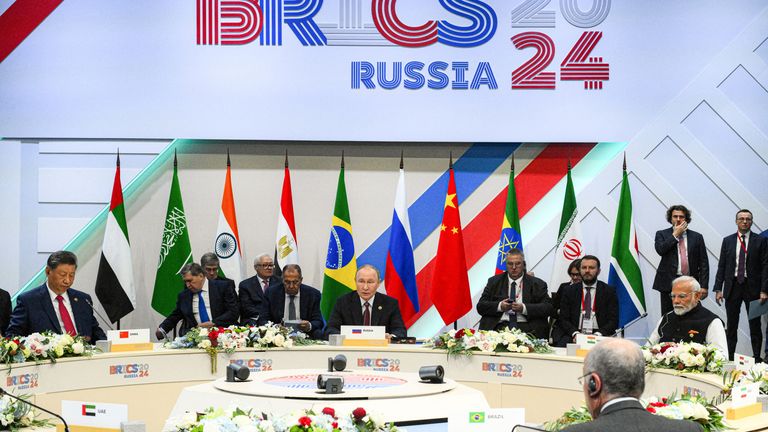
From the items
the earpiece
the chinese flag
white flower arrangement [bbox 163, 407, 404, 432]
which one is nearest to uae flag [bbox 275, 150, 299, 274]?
the chinese flag

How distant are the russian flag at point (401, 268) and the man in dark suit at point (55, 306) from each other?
10.9ft

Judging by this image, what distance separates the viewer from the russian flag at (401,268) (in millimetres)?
9266

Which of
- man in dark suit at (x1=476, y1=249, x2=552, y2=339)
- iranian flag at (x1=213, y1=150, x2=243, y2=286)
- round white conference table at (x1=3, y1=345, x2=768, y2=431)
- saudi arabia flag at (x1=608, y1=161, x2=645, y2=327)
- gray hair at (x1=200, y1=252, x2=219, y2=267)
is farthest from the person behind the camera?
iranian flag at (x1=213, y1=150, x2=243, y2=286)

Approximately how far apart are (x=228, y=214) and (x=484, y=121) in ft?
9.16

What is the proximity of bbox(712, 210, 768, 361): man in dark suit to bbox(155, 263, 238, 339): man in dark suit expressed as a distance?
15.5 feet

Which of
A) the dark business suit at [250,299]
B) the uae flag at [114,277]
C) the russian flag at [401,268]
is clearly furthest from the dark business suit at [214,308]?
the russian flag at [401,268]

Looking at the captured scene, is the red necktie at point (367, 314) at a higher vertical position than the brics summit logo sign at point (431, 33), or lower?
lower

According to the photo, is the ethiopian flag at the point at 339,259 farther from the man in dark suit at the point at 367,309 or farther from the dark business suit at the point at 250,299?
the man in dark suit at the point at 367,309

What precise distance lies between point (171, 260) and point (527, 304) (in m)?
3.57

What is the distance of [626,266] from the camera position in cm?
907

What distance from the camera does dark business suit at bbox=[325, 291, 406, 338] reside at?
749 centimetres

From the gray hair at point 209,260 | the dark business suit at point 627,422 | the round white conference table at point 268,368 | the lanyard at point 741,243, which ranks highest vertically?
the lanyard at point 741,243

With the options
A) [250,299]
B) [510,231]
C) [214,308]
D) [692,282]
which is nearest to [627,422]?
[692,282]

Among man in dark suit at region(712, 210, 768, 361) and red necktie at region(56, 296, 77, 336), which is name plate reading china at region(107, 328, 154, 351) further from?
man in dark suit at region(712, 210, 768, 361)
